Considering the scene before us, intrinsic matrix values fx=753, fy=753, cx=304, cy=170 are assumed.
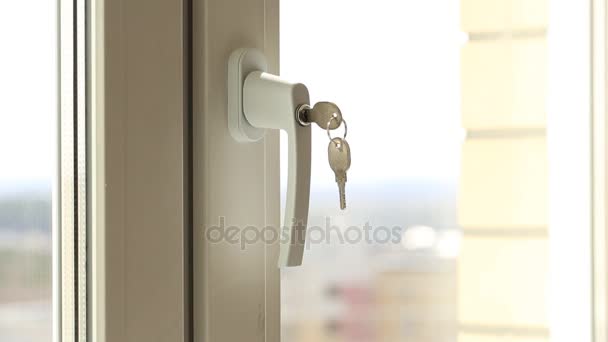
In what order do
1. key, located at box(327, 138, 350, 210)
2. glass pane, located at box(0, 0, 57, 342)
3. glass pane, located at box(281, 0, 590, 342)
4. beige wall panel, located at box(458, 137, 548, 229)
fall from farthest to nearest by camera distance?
1. beige wall panel, located at box(458, 137, 548, 229)
2. glass pane, located at box(281, 0, 590, 342)
3. key, located at box(327, 138, 350, 210)
4. glass pane, located at box(0, 0, 57, 342)

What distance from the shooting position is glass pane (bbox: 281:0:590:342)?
24.9 inches

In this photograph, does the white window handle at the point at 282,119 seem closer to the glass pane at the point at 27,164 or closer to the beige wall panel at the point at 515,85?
the glass pane at the point at 27,164

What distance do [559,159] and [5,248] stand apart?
912 mm

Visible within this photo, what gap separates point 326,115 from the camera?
1.56ft

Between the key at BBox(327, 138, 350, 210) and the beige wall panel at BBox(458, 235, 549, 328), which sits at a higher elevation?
the key at BBox(327, 138, 350, 210)

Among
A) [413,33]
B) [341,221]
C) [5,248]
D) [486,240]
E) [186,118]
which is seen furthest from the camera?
[486,240]

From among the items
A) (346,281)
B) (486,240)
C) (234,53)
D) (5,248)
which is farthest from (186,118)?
(486,240)

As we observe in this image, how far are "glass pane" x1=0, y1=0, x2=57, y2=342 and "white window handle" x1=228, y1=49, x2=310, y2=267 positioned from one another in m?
0.14

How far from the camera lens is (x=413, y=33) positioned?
0.85 m

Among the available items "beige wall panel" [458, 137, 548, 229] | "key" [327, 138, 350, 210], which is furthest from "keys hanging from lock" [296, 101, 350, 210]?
"beige wall panel" [458, 137, 548, 229]

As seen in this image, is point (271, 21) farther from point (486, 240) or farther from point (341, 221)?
point (486, 240)

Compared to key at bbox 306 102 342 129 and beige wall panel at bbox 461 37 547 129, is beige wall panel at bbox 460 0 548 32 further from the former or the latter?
key at bbox 306 102 342 129

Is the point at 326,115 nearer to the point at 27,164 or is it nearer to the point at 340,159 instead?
the point at 340,159

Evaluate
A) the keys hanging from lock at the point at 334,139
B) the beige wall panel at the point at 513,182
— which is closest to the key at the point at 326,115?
the keys hanging from lock at the point at 334,139
